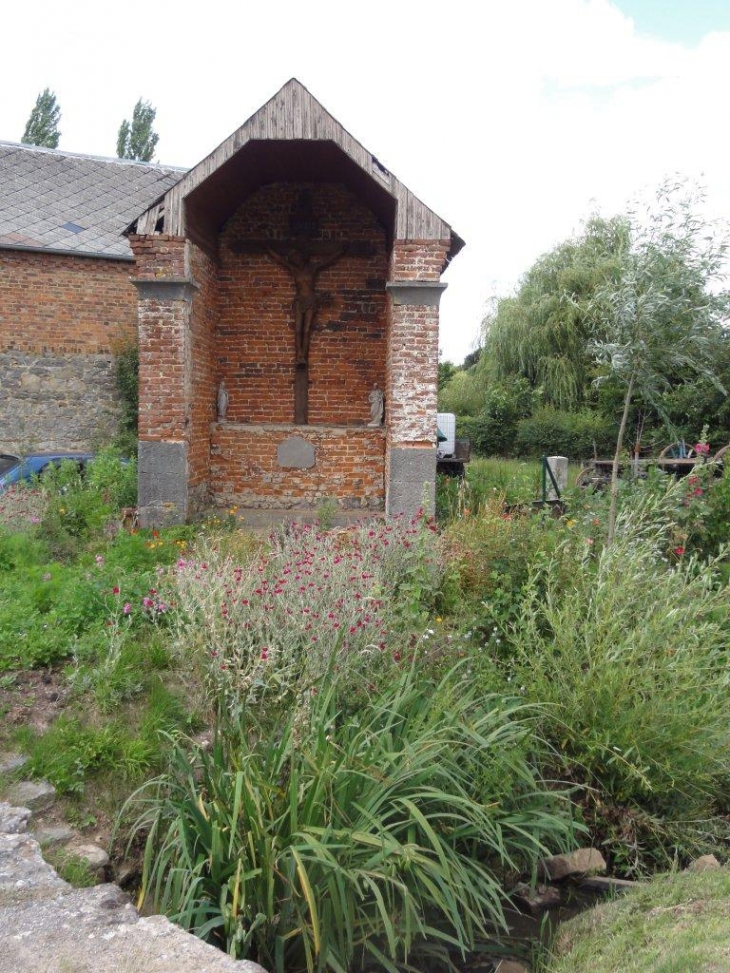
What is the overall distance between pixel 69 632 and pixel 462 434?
20040 mm

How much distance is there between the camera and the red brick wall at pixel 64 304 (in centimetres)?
1515

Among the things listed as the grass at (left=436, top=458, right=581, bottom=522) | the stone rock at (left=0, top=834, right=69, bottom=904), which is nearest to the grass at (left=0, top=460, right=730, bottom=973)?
the stone rock at (left=0, top=834, right=69, bottom=904)

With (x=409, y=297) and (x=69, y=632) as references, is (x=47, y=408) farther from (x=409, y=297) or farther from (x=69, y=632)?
(x=69, y=632)

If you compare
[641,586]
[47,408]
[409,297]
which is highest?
[409,297]

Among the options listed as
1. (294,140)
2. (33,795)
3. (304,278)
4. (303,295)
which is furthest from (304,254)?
(33,795)

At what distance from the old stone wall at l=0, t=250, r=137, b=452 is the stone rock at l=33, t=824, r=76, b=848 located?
471 inches

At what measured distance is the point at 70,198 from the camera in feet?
53.5

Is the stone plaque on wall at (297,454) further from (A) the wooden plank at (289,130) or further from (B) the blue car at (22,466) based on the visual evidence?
(A) the wooden plank at (289,130)

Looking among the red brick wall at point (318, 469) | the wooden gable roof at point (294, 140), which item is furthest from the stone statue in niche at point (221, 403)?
the wooden gable roof at point (294, 140)

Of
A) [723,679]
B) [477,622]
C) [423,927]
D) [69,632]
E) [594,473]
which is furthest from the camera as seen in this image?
[594,473]

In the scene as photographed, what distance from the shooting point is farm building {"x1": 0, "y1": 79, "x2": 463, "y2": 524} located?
8.40 meters

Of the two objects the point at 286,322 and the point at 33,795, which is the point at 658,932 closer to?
the point at 33,795

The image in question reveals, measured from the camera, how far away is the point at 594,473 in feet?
48.4

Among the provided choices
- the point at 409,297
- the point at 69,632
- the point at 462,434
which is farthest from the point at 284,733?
the point at 462,434
